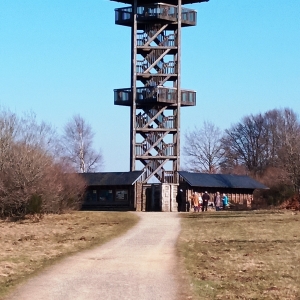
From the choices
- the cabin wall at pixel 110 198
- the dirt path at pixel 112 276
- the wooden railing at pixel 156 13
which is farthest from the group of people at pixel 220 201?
the dirt path at pixel 112 276

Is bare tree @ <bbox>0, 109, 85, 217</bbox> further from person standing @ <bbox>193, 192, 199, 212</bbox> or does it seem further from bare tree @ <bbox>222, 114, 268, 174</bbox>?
bare tree @ <bbox>222, 114, 268, 174</bbox>

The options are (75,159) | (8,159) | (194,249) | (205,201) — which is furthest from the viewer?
(75,159)

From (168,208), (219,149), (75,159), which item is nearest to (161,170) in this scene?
(168,208)

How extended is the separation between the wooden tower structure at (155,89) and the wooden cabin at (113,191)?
75.5 inches

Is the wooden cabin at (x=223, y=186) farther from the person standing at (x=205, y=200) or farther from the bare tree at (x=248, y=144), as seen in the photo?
the bare tree at (x=248, y=144)

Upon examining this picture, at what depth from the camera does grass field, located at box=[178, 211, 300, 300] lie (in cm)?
1225

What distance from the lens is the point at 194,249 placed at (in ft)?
65.9

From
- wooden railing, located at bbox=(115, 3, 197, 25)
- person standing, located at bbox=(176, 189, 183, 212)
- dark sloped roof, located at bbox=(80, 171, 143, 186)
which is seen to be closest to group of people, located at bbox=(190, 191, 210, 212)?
person standing, located at bbox=(176, 189, 183, 212)

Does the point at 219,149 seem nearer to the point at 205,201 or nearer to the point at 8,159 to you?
the point at 205,201

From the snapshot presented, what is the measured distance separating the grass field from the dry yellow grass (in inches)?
136

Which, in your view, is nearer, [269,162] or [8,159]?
[8,159]

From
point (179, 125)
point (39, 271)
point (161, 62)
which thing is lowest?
point (39, 271)

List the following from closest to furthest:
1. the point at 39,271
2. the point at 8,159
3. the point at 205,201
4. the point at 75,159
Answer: the point at 39,271 < the point at 8,159 < the point at 205,201 < the point at 75,159

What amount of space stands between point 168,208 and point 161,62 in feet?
41.8
